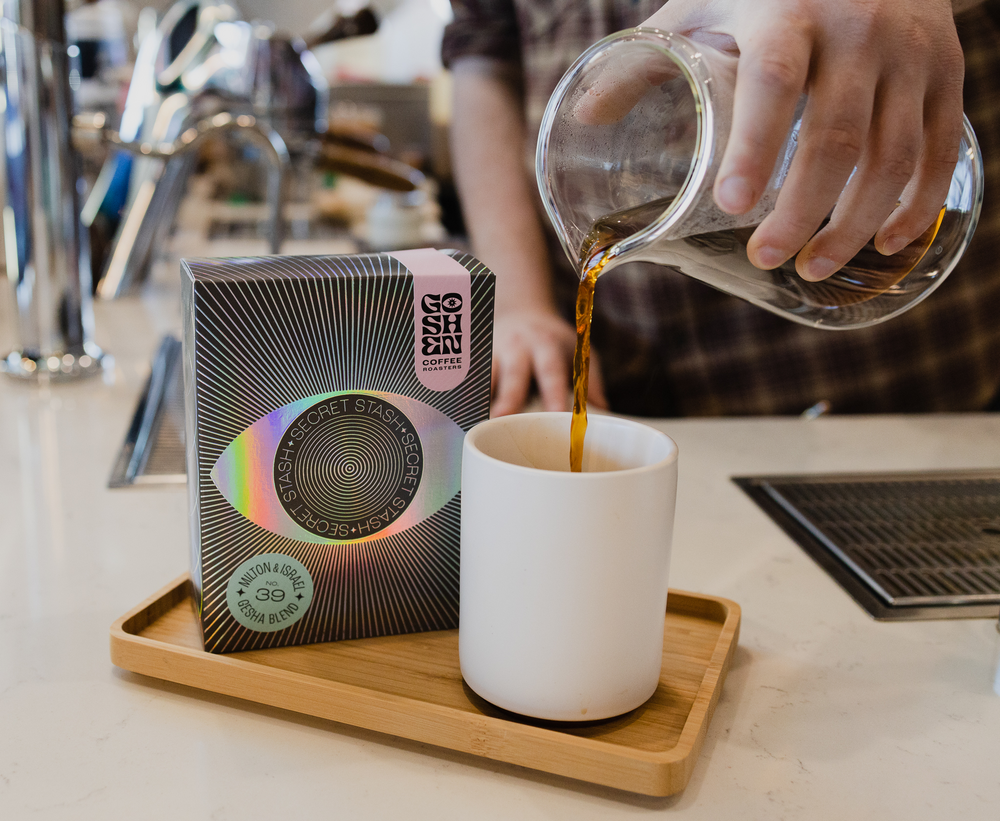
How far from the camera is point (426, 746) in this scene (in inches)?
18.1

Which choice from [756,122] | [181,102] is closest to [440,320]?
[756,122]

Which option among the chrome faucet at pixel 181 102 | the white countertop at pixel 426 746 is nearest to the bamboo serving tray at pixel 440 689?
the white countertop at pixel 426 746

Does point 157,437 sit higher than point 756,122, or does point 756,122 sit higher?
point 756,122

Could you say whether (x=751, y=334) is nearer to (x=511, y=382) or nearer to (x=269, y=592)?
(x=511, y=382)

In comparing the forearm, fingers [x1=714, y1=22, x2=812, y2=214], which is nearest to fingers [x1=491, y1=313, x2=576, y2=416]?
the forearm

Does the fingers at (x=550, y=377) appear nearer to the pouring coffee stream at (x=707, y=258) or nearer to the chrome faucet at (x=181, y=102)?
the pouring coffee stream at (x=707, y=258)

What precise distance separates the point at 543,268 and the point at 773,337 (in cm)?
32

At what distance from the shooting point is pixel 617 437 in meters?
0.50

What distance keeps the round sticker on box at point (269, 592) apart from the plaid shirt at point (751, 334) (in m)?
0.80

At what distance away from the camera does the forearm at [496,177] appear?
4.02 ft

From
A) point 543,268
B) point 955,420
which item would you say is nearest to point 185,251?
point 543,268

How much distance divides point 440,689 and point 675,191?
293mm

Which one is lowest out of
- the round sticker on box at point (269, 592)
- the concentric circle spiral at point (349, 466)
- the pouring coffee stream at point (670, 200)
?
the round sticker on box at point (269, 592)

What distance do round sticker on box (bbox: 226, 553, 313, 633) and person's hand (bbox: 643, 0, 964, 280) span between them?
298 mm
